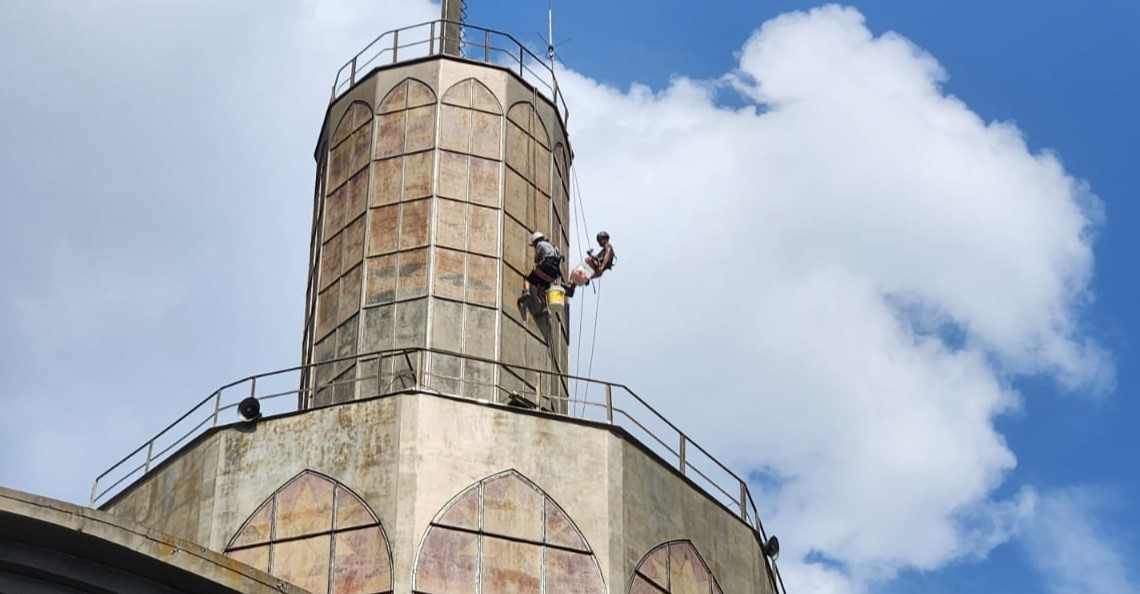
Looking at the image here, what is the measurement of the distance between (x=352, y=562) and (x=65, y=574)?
11.9 m

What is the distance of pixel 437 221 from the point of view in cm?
4541

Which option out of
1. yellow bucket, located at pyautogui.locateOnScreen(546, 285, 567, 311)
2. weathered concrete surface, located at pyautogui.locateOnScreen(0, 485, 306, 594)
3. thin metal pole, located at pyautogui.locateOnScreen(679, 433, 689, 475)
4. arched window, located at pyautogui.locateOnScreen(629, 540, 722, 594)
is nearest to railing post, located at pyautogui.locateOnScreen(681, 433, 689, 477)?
thin metal pole, located at pyautogui.locateOnScreen(679, 433, 689, 475)

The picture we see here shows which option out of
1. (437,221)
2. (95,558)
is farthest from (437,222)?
(95,558)

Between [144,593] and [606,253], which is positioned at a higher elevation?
[606,253]

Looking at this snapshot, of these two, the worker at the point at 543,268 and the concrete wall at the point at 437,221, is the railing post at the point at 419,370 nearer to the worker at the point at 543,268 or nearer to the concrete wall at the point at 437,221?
the concrete wall at the point at 437,221

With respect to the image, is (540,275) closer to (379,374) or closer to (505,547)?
(379,374)

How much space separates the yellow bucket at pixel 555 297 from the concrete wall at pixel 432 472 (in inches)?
204

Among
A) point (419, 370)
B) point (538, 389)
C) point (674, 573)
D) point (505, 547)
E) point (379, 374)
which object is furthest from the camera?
point (538, 389)

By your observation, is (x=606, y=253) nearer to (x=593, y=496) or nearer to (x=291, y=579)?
(x=593, y=496)

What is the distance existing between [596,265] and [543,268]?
6.73 feet

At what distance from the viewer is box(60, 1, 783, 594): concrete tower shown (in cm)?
3916

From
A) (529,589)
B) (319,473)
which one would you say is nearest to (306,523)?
(319,473)

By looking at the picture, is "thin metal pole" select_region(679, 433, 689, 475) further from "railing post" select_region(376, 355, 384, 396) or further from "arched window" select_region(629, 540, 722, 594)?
"railing post" select_region(376, 355, 384, 396)

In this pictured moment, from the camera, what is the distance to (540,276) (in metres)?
45.6
